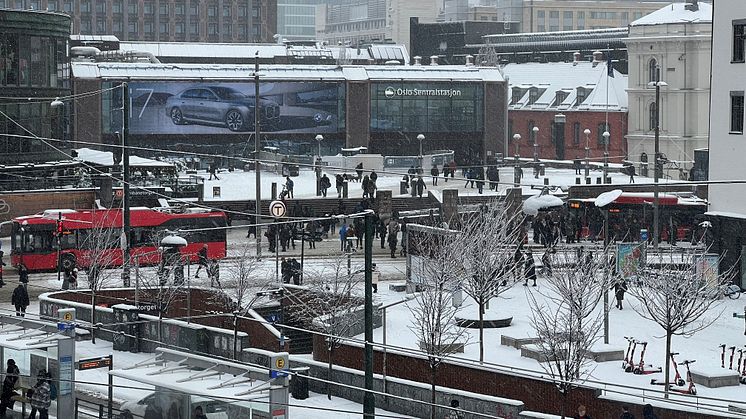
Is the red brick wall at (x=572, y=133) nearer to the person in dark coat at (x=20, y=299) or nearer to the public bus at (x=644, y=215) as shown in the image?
the public bus at (x=644, y=215)

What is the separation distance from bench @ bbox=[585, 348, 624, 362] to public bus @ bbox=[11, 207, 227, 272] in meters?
17.4

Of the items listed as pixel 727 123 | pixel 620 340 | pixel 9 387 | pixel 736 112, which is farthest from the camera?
pixel 727 123

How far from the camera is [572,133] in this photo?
314 feet

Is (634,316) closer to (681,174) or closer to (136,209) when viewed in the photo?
(136,209)

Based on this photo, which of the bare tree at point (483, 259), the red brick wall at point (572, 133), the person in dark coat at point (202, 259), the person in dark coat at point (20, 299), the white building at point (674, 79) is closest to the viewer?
the bare tree at point (483, 259)

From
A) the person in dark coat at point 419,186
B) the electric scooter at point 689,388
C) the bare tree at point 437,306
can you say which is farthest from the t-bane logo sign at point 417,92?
the electric scooter at point 689,388

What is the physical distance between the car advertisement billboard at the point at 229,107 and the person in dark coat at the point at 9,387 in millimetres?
51699

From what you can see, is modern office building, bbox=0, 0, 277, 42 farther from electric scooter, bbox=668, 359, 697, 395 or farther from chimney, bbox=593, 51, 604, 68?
electric scooter, bbox=668, 359, 697, 395

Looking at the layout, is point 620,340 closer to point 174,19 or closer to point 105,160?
point 105,160

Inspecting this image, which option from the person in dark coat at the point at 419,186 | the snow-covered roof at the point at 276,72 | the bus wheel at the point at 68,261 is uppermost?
the snow-covered roof at the point at 276,72

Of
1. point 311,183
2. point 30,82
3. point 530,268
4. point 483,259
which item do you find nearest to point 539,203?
point 530,268

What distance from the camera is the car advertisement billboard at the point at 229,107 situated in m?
78.8

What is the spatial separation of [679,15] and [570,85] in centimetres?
1285

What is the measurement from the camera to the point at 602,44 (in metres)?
107
